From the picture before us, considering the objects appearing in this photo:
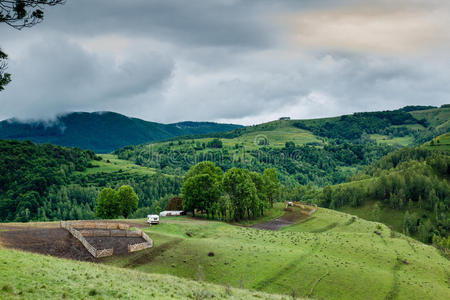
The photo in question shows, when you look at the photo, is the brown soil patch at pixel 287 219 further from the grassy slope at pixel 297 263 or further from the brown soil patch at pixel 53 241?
the brown soil patch at pixel 53 241

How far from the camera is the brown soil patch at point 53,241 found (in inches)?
1806

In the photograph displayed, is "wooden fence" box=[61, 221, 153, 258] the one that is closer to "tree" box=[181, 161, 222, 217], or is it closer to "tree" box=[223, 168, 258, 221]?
"tree" box=[181, 161, 222, 217]

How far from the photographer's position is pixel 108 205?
9050cm

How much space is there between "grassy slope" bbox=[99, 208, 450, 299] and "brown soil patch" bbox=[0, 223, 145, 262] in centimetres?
414

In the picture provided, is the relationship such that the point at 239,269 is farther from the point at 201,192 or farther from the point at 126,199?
the point at 126,199

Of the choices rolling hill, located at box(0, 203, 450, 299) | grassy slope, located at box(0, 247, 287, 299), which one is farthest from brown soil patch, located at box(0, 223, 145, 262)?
A: grassy slope, located at box(0, 247, 287, 299)

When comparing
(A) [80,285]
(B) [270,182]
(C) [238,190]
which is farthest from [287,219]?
(A) [80,285]

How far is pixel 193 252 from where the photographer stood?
179 feet

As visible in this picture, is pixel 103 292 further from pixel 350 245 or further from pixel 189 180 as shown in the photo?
pixel 189 180

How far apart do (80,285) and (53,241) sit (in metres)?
27.8

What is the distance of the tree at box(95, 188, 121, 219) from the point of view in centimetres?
9031

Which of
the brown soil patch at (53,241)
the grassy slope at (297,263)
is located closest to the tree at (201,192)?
the grassy slope at (297,263)

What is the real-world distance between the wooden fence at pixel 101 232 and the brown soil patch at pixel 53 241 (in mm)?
698

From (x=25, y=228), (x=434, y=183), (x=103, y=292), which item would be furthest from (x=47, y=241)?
(x=434, y=183)
